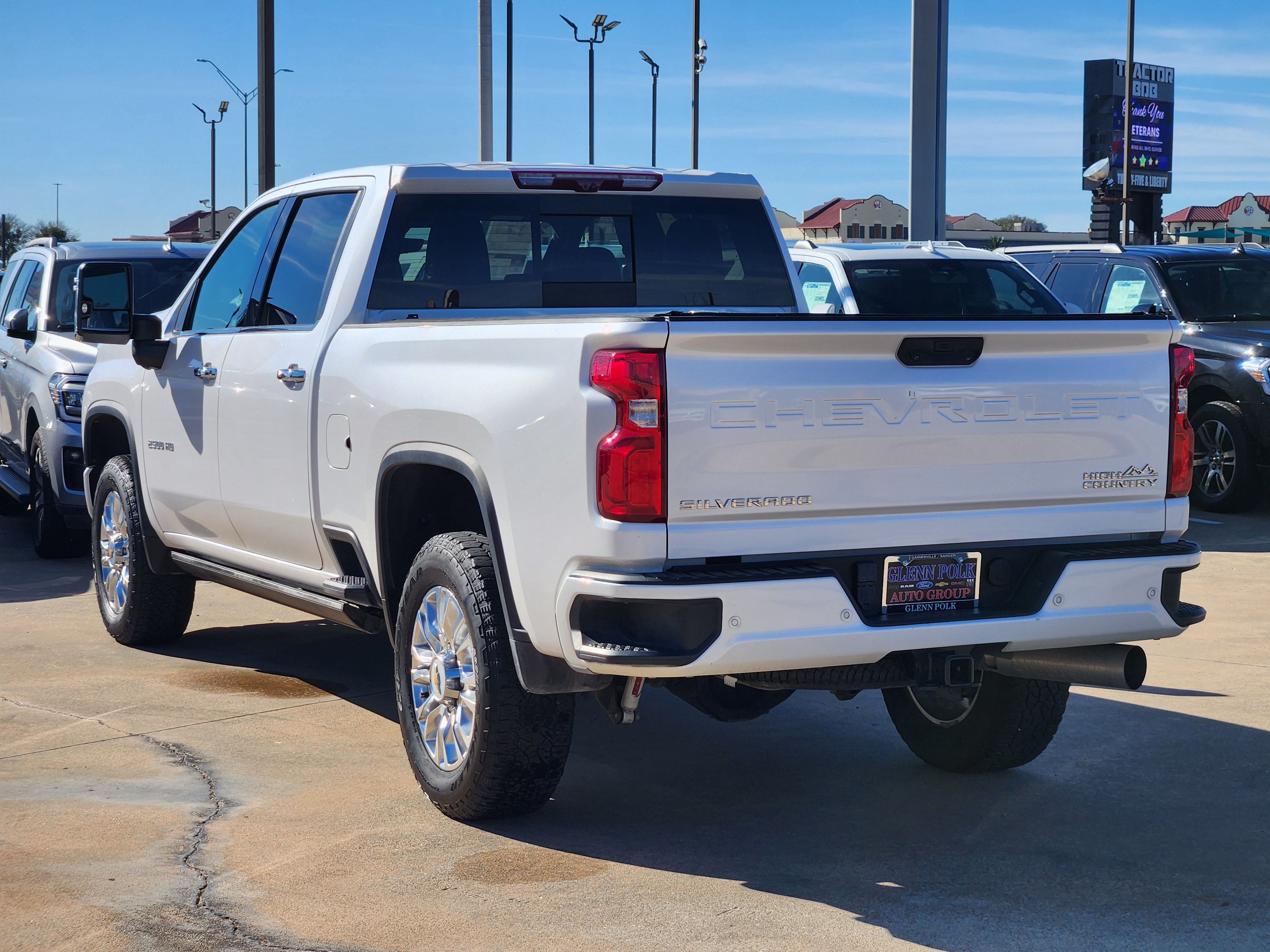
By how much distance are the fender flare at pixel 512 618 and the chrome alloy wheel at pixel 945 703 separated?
157 cm

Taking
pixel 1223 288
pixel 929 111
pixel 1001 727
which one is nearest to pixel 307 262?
pixel 1001 727

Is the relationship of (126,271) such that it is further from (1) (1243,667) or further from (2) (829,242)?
(2) (829,242)

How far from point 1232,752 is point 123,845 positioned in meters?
3.91

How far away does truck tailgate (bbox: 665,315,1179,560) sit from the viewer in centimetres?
409

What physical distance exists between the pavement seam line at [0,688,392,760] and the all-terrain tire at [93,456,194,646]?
0.92 m

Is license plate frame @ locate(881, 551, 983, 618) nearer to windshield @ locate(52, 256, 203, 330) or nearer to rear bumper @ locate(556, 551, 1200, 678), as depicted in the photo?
rear bumper @ locate(556, 551, 1200, 678)

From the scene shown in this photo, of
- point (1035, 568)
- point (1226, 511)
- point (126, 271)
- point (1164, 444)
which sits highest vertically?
point (126, 271)

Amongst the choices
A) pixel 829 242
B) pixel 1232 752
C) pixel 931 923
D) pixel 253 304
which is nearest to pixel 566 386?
pixel 931 923

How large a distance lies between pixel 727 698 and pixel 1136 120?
235ft

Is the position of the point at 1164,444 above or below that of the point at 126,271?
below

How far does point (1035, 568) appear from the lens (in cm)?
455

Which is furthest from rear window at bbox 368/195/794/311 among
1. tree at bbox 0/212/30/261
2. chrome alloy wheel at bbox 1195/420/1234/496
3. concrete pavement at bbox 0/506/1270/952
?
tree at bbox 0/212/30/261

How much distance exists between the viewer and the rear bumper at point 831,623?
407 centimetres

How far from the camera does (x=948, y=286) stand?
11914 mm
